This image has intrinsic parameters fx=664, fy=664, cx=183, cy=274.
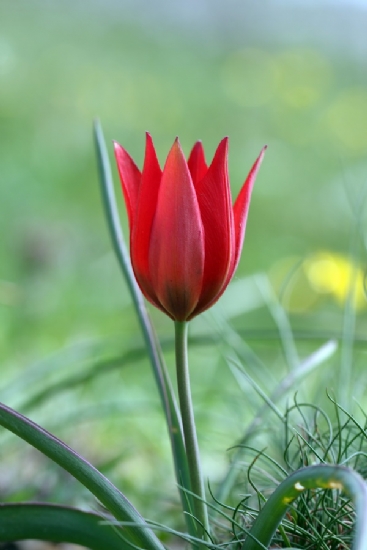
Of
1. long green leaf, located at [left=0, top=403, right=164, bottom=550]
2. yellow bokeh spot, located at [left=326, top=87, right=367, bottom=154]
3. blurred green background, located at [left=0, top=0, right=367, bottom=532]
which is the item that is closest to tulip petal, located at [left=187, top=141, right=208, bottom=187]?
long green leaf, located at [left=0, top=403, right=164, bottom=550]

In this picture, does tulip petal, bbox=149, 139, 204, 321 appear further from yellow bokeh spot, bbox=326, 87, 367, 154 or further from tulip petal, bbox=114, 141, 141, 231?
yellow bokeh spot, bbox=326, 87, 367, 154

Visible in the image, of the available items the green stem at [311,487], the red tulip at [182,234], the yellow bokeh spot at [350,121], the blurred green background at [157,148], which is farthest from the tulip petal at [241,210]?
the yellow bokeh spot at [350,121]

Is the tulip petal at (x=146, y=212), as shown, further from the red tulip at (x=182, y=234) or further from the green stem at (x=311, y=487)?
the green stem at (x=311, y=487)

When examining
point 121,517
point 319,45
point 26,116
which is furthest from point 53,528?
point 319,45

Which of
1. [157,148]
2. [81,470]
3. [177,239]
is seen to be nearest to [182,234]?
[177,239]

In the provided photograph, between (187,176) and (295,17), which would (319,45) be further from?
(187,176)

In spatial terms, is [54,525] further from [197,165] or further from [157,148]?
→ [157,148]
